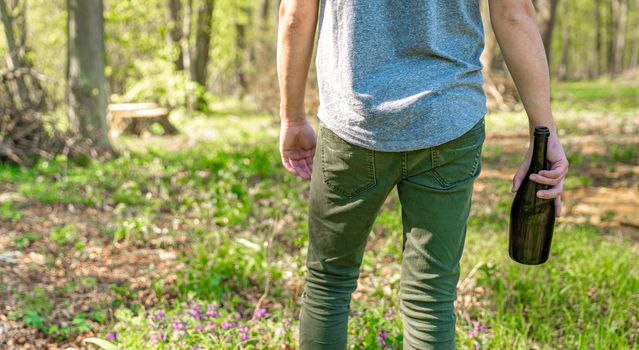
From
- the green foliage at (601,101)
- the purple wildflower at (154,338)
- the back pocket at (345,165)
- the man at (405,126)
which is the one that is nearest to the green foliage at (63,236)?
the purple wildflower at (154,338)

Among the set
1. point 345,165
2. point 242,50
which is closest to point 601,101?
point 242,50

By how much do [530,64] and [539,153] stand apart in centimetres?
27

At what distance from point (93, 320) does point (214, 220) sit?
1.50 metres

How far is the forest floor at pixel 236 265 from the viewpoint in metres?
2.74

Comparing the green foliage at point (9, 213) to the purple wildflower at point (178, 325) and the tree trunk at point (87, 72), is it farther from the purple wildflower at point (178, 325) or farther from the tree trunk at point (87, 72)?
the purple wildflower at point (178, 325)

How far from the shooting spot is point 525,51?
164 cm

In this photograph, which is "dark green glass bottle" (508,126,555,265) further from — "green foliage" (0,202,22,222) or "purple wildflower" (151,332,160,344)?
"green foliage" (0,202,22,222)

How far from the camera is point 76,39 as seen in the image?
6.82m

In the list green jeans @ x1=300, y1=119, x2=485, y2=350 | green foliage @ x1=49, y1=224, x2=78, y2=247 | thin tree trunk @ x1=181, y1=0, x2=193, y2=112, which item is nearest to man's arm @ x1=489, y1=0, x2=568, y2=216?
green jeans @ x1=300, y1=119, x2=485, y2=350

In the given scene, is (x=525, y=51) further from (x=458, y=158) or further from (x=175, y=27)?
(x=175, y=27)

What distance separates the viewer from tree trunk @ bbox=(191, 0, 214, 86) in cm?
1427

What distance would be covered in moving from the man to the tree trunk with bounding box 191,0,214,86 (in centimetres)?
1297

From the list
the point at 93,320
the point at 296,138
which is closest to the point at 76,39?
the point at 93,320

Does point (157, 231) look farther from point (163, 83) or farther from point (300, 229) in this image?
point (163, 83)
